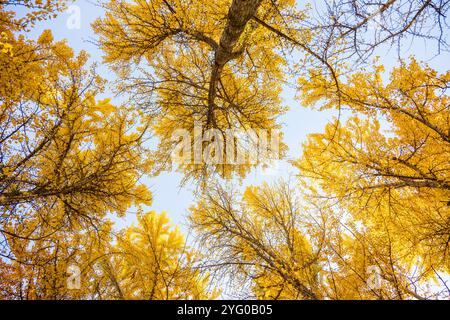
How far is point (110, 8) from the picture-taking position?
5000 millimetres

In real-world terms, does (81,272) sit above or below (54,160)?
below

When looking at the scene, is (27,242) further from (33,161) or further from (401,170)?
(401,170)

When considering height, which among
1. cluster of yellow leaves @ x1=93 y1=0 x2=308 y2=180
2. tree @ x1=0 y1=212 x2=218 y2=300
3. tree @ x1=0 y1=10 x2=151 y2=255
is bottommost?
tree @ x1=0 y1=212 x2=218 y2=300

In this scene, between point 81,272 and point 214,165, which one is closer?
point 81,272

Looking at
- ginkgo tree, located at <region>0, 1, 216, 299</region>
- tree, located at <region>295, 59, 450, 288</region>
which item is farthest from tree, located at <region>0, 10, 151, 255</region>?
tree, located at <region>295, 59, 450, 288</region>

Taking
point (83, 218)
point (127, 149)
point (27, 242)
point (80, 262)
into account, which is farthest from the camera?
point (80, 262)

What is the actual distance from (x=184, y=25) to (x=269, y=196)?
170 inches

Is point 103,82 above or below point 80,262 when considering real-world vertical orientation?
above

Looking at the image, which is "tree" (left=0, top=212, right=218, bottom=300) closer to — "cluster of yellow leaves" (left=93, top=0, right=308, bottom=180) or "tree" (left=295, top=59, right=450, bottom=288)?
"cluster of yellow leaves" (left=93, top=0, right=308, bottom=180)

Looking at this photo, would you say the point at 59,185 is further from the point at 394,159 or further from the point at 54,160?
the point at 394,159

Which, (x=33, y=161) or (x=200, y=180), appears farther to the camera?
(x=200, y=180)

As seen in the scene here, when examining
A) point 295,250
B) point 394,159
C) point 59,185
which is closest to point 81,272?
point 59,185

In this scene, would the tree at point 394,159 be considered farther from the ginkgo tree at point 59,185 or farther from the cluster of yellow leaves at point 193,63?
the ginkgo tree at point 59,185
